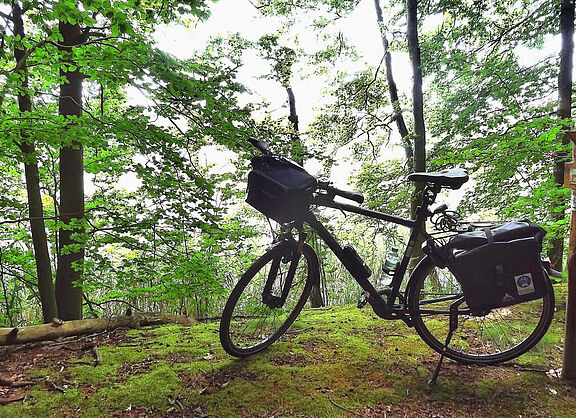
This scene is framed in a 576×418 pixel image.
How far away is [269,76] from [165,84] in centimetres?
435

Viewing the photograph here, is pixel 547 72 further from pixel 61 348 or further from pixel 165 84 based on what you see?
pixel 61 348

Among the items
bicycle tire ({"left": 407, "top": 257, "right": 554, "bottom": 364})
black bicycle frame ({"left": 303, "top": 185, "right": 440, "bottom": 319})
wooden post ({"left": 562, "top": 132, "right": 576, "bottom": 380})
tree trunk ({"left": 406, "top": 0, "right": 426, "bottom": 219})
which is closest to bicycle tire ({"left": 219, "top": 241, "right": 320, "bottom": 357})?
black bicycle frame ({"left": 303, "top": 185, "right": 440, "bottom": 319})

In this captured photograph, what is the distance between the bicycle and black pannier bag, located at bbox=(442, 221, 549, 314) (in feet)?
0.41

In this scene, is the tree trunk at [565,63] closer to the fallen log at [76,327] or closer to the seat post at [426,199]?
the seat post at [426,199]

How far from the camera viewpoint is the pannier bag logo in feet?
5.74

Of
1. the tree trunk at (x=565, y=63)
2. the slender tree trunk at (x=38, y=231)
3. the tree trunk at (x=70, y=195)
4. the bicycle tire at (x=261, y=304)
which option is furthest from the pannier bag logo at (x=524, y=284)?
the slender tree trunk at (x=38, y=231)

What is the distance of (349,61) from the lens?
825 cm

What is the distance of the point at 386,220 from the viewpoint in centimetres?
214

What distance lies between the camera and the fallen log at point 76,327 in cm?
231

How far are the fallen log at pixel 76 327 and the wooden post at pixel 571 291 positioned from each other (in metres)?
3.14

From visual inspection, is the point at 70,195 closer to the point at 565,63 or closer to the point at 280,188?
the point at 280,188

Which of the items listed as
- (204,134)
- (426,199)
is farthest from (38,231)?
(426,199)

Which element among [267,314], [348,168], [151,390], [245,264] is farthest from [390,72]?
[151,390]

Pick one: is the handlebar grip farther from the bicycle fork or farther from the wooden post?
the wooden post
